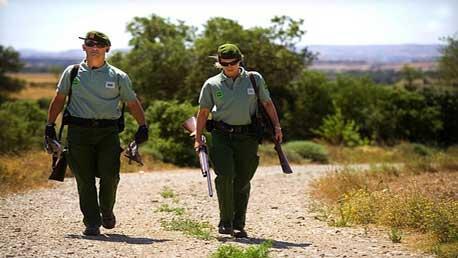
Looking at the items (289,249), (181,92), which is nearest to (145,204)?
(289,249)

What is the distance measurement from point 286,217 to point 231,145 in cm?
302

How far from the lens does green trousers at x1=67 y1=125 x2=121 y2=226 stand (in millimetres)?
8516

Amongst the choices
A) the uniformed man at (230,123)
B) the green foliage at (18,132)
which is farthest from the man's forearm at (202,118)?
the green foliage at (18,132)

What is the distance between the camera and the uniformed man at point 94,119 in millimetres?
8422

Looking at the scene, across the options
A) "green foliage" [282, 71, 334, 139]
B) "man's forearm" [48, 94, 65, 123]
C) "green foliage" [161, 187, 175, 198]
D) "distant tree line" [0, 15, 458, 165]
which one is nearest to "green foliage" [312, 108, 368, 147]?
"distant tree line" [0, 15, 458, 165]

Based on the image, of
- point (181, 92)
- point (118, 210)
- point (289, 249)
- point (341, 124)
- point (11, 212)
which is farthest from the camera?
point (341, 124)

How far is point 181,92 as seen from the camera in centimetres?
3459

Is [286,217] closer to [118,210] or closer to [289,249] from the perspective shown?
[118,210]

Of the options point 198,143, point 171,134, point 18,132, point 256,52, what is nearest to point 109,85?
point 198,143

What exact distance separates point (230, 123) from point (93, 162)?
5.38 feet

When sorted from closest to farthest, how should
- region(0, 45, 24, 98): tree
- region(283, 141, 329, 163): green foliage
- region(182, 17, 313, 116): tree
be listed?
region(283, 141, 329, 163): green foliage → region(182, 17, 313, 116): tree → region(0, 45, 24, 98): tree

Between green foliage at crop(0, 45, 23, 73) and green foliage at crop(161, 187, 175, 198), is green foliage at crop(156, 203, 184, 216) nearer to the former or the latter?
green foliage at crop(161, 187, 175, 198)

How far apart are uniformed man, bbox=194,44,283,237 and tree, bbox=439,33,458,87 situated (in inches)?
1423

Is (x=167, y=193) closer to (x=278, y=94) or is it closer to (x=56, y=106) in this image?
(x=56, y=106)
